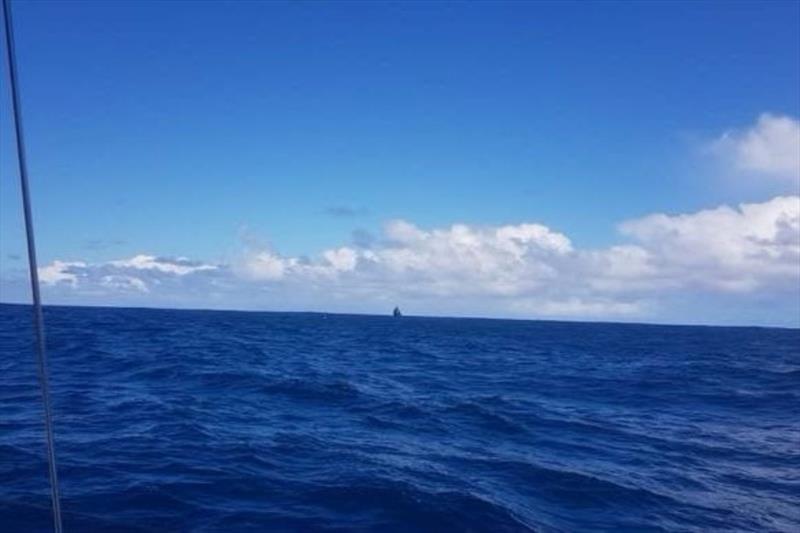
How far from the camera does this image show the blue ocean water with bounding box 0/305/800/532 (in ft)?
35.6

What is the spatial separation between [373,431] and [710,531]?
8.91m

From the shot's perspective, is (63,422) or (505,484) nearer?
(505,484)

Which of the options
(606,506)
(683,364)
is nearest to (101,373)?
(606,506)

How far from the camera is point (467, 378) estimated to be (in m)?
31.2

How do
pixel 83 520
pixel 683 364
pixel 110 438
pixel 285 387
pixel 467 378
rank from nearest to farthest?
pixel 83 520 → pixel 110 438 → pixel 285 387 → pixel 467 378 → pixel 683 364

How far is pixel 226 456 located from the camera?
1391 cm

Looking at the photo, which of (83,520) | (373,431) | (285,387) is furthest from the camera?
(285,387)

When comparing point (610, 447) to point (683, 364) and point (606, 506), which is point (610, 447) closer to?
point (606, 506)

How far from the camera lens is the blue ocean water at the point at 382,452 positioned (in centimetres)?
1084

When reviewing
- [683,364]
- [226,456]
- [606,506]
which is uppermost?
[226,456]

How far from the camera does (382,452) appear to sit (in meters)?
15.0

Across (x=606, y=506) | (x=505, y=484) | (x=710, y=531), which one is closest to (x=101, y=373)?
(x=505, y=484)

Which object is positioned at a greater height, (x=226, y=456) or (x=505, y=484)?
(x=226, y=456)

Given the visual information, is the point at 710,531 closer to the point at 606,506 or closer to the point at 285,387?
the point at 606,506
